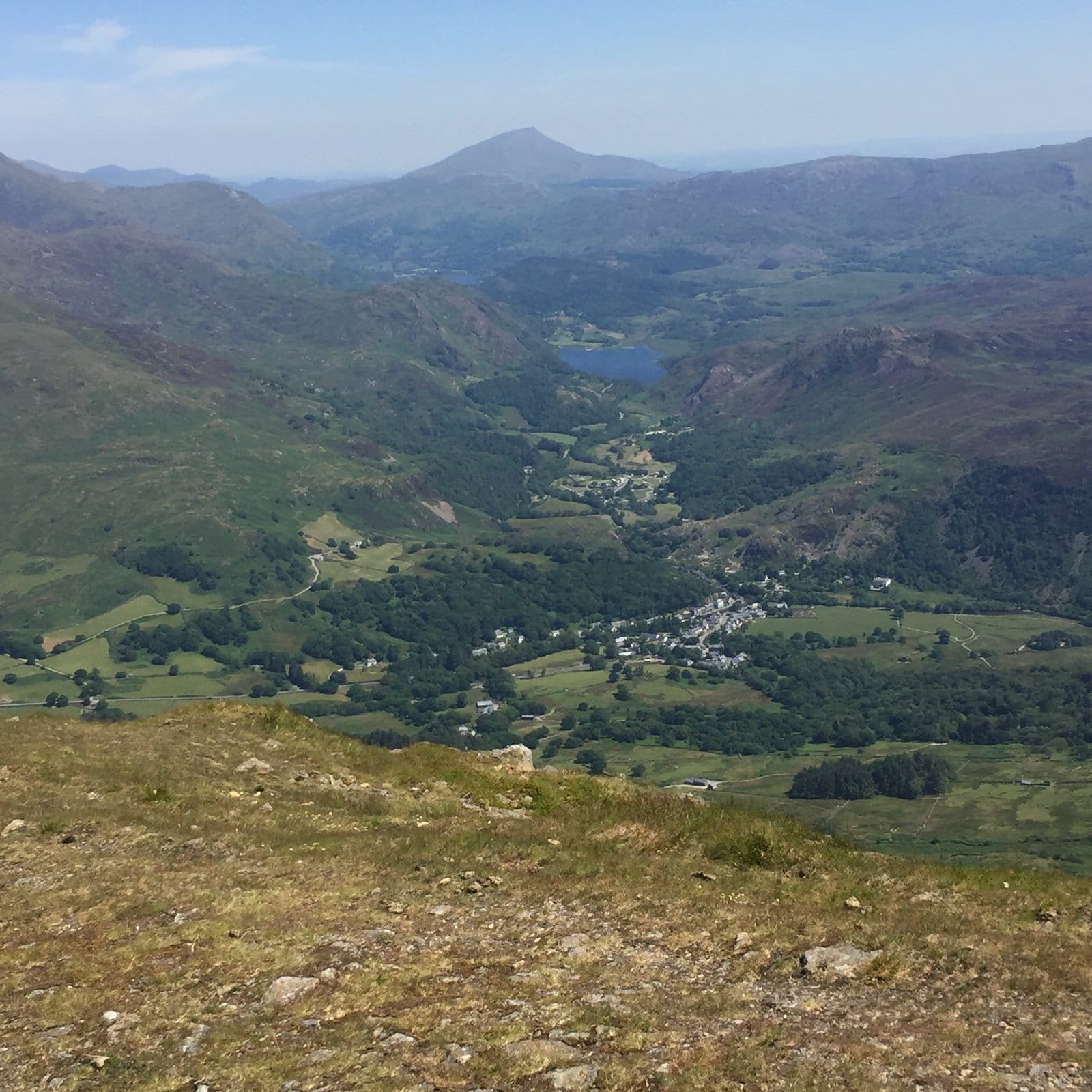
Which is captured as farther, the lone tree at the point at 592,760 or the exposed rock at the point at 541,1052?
the lone tree at the point at 592,760

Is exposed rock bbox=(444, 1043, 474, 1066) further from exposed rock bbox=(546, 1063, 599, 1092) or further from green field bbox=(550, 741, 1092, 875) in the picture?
green field bbox=(550, 741, 1092, 875)

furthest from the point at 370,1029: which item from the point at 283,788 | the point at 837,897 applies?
the point at 283,788

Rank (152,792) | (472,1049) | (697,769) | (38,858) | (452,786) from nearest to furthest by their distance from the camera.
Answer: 1. (472,1049)
2. (38,858)
3. (152,792)
4. (452,786)
5. (697,769)

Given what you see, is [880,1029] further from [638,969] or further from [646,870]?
[646,870]

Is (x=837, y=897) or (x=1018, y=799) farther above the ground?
(x=837, y=897)

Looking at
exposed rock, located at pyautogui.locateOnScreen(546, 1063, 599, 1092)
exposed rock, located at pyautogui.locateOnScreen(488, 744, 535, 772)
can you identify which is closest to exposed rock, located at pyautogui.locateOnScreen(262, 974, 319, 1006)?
exposed rock, located at pyautogui.locateOnScreen(546, 1063, 599, 1092)

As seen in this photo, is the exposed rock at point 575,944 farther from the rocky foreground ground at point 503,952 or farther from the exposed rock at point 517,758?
the exposed rock at point 517,758

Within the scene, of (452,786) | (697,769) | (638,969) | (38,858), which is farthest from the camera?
(697,769)

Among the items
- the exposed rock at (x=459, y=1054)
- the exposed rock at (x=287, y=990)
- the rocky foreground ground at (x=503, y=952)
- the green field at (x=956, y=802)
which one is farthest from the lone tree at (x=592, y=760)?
the exposed rock at (x=459, y=1054)
